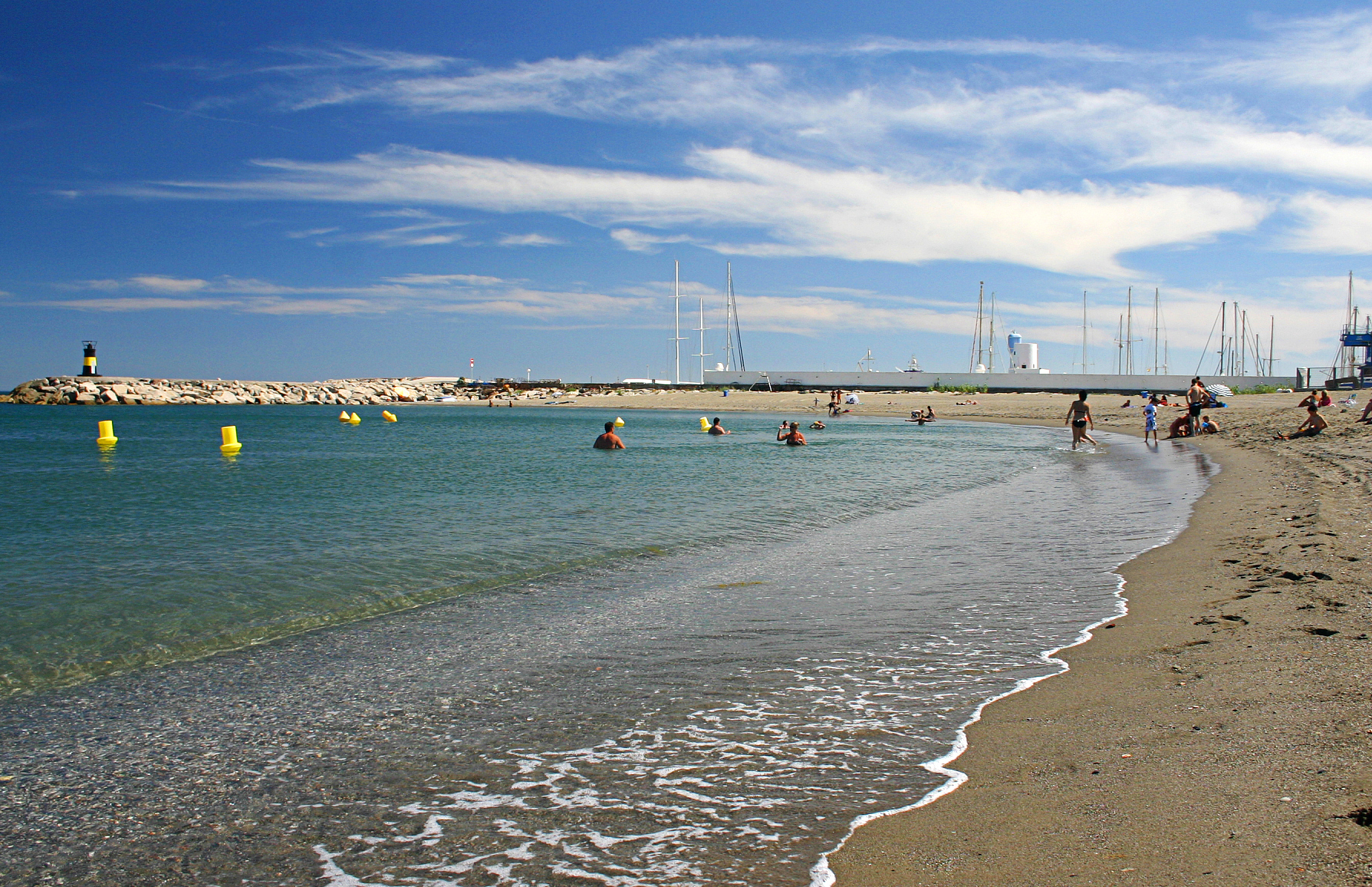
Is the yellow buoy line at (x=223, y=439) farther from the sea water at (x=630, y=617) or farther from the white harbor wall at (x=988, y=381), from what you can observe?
the white harbor wall at (x=988, y=381)

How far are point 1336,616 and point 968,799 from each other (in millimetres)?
4405

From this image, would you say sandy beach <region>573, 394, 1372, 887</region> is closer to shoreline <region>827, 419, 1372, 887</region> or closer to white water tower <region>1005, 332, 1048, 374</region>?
shoreline <region>827, 419, 1372, 887</region>

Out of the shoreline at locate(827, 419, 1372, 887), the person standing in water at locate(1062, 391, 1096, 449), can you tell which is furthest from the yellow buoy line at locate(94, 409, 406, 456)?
the shoreline at locate(827, 419, 1372, 887)

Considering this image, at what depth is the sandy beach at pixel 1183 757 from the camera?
124 inches

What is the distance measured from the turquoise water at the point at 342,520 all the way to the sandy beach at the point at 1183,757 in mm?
6628

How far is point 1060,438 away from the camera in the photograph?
3772 centimetres

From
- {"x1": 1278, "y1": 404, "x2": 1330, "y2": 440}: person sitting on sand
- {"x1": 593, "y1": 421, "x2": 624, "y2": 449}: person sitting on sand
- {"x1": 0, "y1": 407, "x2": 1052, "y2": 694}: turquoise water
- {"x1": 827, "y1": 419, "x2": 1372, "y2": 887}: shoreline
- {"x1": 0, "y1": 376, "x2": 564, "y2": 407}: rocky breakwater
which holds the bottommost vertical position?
{"x1": 0, "y1": 407, "x2": 1052, "y2": 694}: turquoise water

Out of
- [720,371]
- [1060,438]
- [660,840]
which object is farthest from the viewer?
[720,371]

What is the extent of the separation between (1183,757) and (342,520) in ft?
48.5

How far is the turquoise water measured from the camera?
861cm

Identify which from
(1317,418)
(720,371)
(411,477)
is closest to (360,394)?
(720,371)

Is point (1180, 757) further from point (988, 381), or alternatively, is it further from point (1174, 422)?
point (988, 381)

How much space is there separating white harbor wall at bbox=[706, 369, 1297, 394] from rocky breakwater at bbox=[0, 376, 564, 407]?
39785 mm

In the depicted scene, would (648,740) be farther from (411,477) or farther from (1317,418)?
(1317,418)
